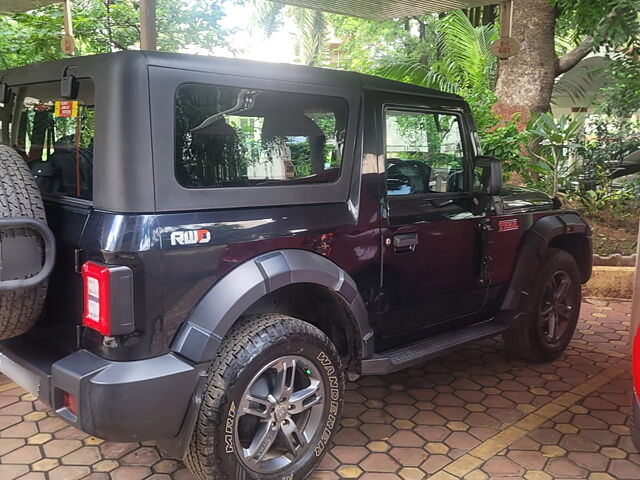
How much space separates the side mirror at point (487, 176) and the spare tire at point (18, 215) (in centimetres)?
247

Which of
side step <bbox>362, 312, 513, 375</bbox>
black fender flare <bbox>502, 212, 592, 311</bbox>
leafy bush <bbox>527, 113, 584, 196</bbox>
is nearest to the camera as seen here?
side step <bbox>362, 312, 513, 375</bbox>

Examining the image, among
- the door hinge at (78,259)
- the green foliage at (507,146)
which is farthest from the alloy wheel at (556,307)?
the door hinge at (78,259)

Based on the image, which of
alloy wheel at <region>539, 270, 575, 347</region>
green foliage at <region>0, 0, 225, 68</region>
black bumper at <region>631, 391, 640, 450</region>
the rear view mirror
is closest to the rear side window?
the rear view mirror

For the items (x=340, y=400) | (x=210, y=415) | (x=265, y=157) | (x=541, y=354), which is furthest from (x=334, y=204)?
(x=541, y=354)

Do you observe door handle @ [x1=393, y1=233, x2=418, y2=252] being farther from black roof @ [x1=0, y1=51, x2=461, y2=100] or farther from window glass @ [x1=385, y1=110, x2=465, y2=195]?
black roof @ [x1=0, y1=51, x2=461, y2=100]

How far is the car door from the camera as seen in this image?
3064 mm

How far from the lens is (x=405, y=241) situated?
307 centimetres

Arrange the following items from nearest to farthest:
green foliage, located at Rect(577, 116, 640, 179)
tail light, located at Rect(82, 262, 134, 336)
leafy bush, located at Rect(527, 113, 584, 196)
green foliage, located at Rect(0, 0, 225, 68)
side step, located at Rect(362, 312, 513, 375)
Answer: tail light, located at Rect(82, 262, 134, 336), side step, located at Rect(362, 312, 513, 375), green foliage, located at Rect(0, 0, 225, 68), leafy bush, located at Rect(527, 113, 584, 196), green foliage, located at Rect(577, 116, 640, 179)

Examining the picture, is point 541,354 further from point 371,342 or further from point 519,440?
point 371,342

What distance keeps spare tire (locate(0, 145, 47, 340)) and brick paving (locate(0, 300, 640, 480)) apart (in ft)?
3.11

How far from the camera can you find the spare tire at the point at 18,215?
2156mm

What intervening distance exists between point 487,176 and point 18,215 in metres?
2.57

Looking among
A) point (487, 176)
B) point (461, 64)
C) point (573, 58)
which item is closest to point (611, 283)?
point (573, 58)

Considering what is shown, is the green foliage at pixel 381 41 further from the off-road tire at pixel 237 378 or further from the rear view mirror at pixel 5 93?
the off-road tire at pixel 237 378
